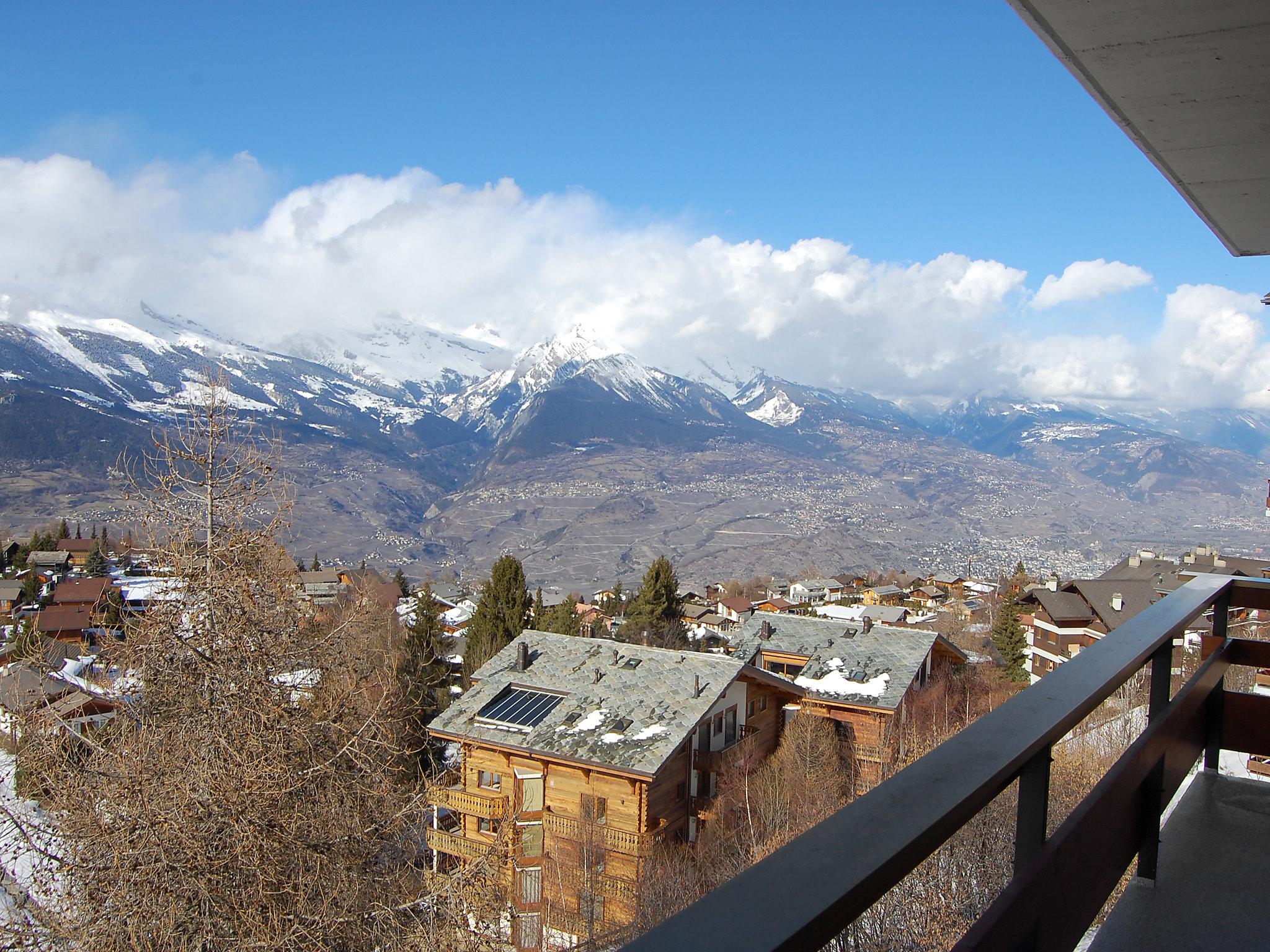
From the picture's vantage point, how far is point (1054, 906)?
59.4 inches

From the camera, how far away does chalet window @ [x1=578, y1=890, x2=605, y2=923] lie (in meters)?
15.0

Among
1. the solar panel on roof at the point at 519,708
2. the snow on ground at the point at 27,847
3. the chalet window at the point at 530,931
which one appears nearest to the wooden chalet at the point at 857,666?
the solar panel on roof at the point at 519,708

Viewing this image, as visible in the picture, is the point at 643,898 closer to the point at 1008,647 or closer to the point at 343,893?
the point at 343,893

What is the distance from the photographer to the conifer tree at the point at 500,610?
37.3 meters

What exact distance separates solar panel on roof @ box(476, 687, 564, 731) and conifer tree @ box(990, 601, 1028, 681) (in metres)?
20.2

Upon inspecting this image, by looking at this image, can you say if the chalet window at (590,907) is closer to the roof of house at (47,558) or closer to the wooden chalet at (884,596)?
the wooden chalet at (884,596)

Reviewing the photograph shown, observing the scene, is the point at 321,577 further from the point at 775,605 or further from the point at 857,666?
the point at 857,666

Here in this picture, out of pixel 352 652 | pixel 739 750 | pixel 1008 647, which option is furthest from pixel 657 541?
pixel 352 652

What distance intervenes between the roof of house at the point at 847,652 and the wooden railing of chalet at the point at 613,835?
782cm

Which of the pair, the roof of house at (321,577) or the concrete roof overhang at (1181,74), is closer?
the concrete roof overhang at (1181,74)

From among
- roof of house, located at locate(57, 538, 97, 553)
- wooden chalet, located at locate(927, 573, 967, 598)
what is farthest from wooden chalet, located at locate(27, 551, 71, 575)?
wooden chalet, located at locate(927, 573, 967, 598)

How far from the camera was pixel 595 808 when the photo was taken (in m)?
17.3

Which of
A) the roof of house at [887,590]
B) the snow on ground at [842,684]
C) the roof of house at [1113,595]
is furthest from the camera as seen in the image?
the roof of house at [887,590]

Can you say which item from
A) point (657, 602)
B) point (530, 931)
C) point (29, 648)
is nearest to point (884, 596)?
point (657, 602)
